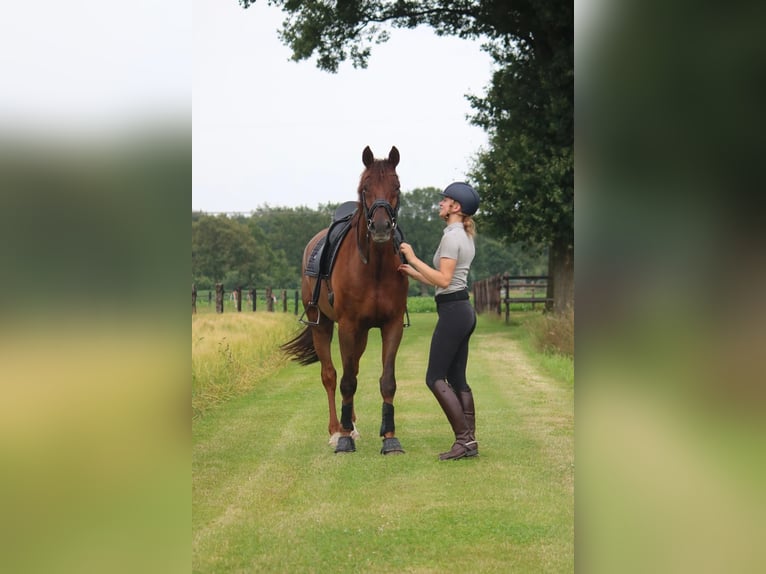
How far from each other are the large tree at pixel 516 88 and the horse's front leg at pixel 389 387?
1019 centimetres

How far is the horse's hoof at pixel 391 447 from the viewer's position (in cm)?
744

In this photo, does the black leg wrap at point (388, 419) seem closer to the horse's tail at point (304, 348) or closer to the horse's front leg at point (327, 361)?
the horse's front leg at point (327, 361)

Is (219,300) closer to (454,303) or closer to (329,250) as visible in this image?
(329,250)

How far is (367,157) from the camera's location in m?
7.05

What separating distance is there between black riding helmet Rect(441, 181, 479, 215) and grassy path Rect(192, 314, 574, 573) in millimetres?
1924

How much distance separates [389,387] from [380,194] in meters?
1.69

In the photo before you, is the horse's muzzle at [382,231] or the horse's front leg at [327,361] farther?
the horse's front leg at [327,361]

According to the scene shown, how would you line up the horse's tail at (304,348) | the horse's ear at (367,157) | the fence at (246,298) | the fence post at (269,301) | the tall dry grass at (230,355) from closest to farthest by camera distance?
the horse's ear at (367,157)
the horse's tail at (304,348)
the tall dry grass at (230,355)
the fence at (246,298)
the fence post at (269,301)

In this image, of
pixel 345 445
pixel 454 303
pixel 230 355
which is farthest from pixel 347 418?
→ pixel 230 355

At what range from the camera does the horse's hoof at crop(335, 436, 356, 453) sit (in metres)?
7.60

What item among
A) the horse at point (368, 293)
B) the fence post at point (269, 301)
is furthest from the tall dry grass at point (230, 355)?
the fence post at point (269, 301)

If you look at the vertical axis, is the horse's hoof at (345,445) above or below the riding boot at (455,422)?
below

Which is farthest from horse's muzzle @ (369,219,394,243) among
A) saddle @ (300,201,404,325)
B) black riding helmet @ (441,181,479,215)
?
saddle @ (300,201,404,325)
